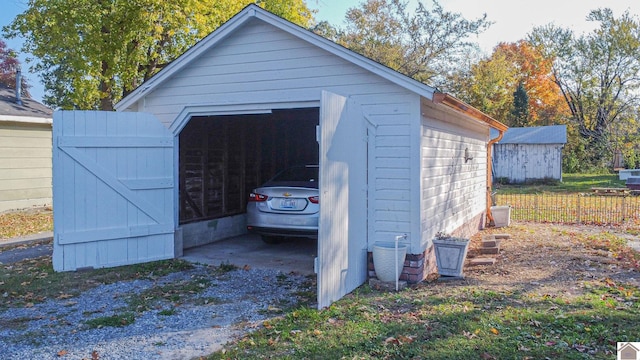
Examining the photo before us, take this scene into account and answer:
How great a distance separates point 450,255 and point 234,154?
511cm

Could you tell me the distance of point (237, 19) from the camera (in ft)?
22.4

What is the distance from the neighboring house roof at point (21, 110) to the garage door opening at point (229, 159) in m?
7.37

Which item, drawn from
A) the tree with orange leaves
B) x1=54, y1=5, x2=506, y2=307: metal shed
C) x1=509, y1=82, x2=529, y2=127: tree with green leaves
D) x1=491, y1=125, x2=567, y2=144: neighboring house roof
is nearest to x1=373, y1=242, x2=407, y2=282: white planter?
x1=54, y1=5, x2=506, y2=307: metal shed

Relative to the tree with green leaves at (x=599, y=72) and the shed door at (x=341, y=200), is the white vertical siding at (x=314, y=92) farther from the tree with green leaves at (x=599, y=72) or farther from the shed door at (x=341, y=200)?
the tree with green leaves at (x=599, y=72)

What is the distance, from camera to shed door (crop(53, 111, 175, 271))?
21.9 ft

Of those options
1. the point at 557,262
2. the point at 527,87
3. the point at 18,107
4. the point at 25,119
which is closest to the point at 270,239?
the point at 557,262

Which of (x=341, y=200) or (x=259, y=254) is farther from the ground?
(x=341, y=200)

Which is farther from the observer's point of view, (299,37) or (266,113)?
(266,113)

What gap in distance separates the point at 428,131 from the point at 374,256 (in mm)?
1876

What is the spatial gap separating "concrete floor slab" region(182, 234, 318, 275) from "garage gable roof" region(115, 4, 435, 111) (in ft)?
9.30

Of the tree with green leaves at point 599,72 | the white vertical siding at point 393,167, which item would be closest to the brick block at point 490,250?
the white vertical siding at point 393,167

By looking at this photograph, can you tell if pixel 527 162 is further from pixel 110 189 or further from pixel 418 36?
pixel 110 189

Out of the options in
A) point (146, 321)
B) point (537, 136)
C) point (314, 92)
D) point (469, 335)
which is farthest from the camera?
point (537, 136)

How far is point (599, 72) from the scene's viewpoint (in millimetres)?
30922
